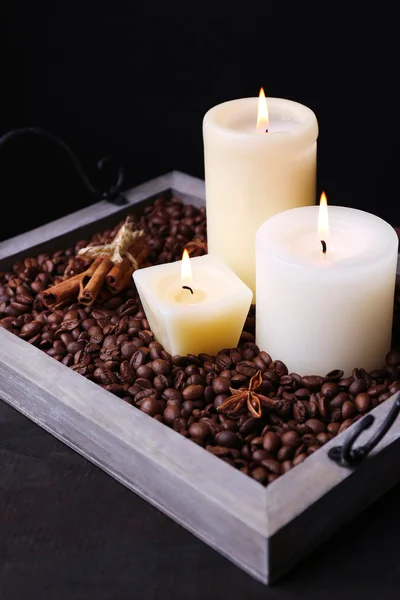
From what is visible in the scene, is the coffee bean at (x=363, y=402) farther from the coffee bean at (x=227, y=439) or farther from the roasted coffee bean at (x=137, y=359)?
the roasted coffee bean at (x=137, y=359)

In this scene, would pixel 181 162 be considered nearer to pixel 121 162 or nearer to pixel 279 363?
pixel 121 162

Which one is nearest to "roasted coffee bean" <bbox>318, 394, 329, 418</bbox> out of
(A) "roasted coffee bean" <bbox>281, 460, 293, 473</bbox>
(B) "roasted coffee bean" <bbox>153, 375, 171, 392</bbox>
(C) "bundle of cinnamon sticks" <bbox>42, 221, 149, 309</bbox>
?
(A) "roasted coffee bean" <bbox>281, 460, 293, 473</bbox>

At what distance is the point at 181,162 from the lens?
2.26 meters

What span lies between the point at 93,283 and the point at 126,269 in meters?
0.07

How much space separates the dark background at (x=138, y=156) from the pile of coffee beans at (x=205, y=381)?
0.11 meters

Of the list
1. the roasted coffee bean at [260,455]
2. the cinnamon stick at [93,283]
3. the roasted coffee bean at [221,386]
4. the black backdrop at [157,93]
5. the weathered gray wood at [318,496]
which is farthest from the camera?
the black backdrop at [157,93]

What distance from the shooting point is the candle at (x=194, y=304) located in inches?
52.1

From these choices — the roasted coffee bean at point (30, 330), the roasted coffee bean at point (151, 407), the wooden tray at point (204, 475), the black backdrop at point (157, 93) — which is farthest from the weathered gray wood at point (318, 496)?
the black backdrop at point (157, 93)

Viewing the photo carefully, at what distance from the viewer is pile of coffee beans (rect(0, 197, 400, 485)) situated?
1.19m

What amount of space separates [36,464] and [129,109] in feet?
3.74

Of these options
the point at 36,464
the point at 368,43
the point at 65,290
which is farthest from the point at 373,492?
the point at 368,43

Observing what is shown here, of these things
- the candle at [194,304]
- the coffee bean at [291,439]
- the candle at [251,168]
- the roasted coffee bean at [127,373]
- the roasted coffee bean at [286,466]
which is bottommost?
the roasted coffee bean at [127,373]

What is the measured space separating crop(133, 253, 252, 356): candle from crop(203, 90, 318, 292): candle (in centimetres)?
7

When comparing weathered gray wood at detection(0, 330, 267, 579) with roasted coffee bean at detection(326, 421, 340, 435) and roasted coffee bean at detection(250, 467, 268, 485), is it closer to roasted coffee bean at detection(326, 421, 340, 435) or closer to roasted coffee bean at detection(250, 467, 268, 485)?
roasted coffee bean at detection(250, 467, 268, 485)
